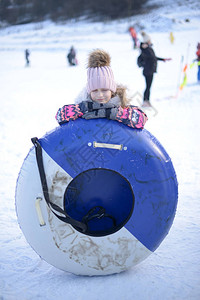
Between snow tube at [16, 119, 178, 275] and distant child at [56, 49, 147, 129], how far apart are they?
0.17 feet

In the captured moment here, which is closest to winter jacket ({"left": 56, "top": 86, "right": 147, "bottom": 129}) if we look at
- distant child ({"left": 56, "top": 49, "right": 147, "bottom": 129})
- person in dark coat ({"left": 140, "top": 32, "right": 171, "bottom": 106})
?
distant child ({"left": 56, "top": 49, "right": 147, "bottom": 129})

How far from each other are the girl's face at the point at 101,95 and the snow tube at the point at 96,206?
0.26 m

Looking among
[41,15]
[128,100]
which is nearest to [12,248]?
[128,100]

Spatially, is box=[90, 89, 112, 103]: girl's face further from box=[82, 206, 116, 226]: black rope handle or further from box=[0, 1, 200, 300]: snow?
box=[82, 206, 116, 226]: black rope handle

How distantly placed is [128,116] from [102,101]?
0.29 meters

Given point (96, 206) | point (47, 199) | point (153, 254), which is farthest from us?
point (153, 254)

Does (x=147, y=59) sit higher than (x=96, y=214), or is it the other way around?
(x=147, y=59)

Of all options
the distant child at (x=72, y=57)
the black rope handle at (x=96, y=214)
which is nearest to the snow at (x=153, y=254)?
the black rope handle at (x=96, y=214)

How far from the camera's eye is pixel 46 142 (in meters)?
1.91

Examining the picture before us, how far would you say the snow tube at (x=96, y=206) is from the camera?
6.04 feet

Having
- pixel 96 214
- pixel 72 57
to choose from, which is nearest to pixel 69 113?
pixel 96 214

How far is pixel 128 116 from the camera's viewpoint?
193cm

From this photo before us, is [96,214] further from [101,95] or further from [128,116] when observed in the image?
[101,95]

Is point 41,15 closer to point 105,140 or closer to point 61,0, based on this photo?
point 61,0
